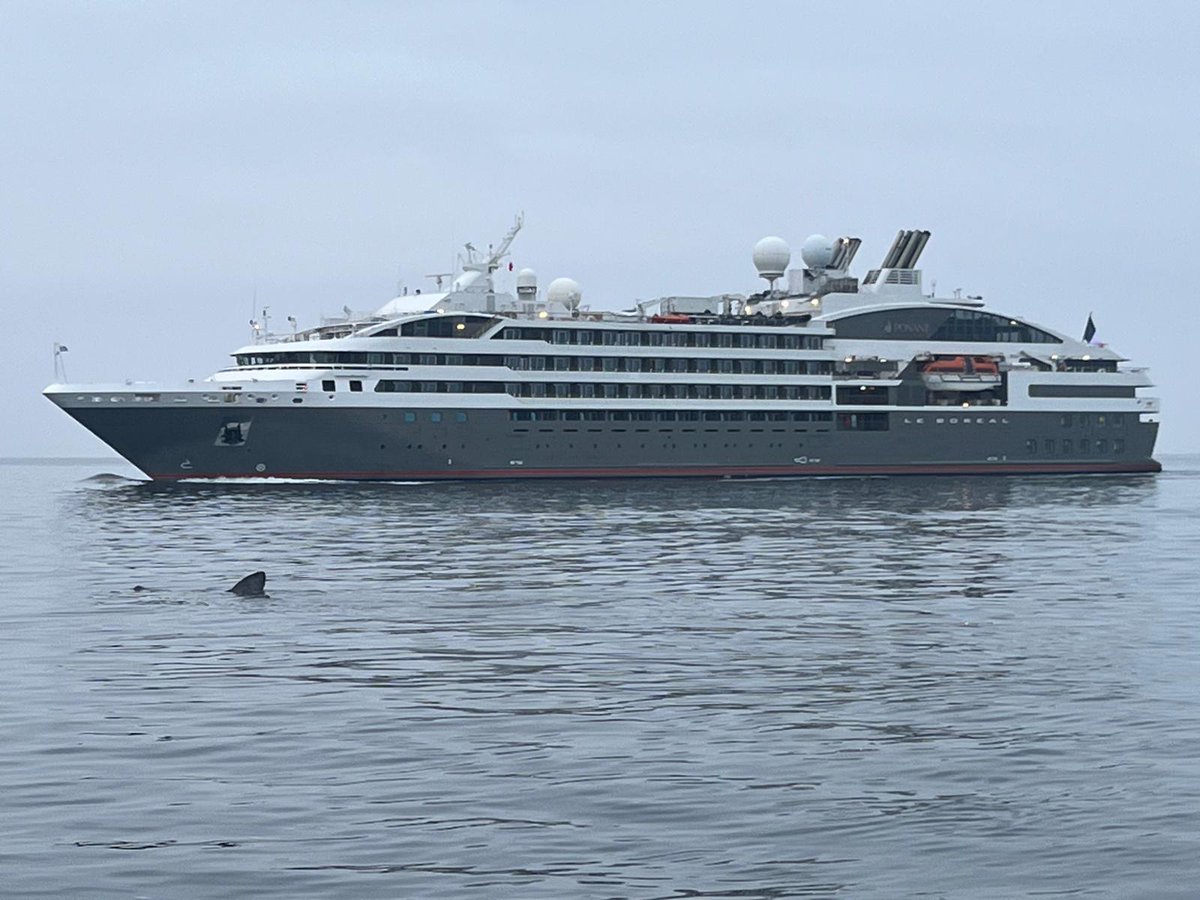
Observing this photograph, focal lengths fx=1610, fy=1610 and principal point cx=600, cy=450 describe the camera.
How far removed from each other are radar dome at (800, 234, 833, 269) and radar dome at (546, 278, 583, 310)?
15.9 meters

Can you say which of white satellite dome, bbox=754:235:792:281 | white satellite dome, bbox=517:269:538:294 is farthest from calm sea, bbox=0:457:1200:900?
white satellite dome, bbox=754:235:792:281

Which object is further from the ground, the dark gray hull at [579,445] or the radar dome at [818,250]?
the radar dome at [818,250]

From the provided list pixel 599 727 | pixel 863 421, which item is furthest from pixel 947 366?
pixel 599 727

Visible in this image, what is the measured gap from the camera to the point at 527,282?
100m

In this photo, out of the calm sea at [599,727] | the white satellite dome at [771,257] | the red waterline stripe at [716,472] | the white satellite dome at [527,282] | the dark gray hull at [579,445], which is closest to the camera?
the calm sea at [599,727]

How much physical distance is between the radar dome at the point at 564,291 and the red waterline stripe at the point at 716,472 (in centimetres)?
1436

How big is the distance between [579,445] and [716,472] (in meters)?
9.41

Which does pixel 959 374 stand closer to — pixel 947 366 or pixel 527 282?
pixel 947 366

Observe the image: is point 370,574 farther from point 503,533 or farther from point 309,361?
point 309,361

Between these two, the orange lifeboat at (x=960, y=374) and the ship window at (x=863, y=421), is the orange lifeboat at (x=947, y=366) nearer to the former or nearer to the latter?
the orange lifeboat at (x=960, y=374)

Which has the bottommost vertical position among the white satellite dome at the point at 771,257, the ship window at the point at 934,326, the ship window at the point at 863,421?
the ship window at the point at 863,421

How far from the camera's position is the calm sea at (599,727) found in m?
14.2

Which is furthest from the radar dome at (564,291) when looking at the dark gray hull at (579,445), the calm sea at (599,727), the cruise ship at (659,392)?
the calm sea at (599,727)

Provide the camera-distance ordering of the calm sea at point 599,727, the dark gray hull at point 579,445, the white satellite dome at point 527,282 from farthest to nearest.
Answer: the white satellite dome at point 527,282
the dark gray hull at point 579,445
the calm sea at point 599,727
